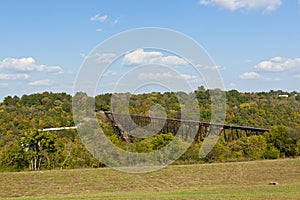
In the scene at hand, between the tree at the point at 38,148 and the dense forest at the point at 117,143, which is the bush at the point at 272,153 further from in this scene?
the tree at the point at 38,148

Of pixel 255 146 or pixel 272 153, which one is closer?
pixel 272 153

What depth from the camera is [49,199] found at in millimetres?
17906

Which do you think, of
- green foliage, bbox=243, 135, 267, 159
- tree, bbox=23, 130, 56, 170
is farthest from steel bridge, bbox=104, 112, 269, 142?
tree, bbox=23, 130, 56, 170

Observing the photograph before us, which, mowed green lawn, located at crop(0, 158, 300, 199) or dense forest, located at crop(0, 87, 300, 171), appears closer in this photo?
mowed green lawn, located at crop(0, 158, 300, 199)

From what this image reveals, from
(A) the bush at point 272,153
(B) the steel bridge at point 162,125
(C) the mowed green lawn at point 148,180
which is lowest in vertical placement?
(C) the mowed green lawn at point 148,180

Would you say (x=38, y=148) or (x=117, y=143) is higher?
(x=117, y=143)

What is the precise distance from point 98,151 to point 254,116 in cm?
3167

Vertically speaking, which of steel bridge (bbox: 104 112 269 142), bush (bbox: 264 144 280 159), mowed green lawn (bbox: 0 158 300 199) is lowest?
mowed green lawn (bbox: 0 158 300 199)

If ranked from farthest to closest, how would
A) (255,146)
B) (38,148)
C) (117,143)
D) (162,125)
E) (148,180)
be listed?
(255,146) → (117,143) → (38,148) → (162,125) → (148,180)

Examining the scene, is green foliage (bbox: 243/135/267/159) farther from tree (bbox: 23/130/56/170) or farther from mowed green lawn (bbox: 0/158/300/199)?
tree (bbox: 23/130/56/170)

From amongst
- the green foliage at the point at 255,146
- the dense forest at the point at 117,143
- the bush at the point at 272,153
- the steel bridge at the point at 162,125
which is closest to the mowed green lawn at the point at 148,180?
the steel bridge at the point at 162,125

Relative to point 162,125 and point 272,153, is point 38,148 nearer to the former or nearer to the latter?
point 162,125

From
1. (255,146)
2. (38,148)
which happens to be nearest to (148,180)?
(38,148)

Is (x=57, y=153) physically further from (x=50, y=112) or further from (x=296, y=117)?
(x=296, y=117)
